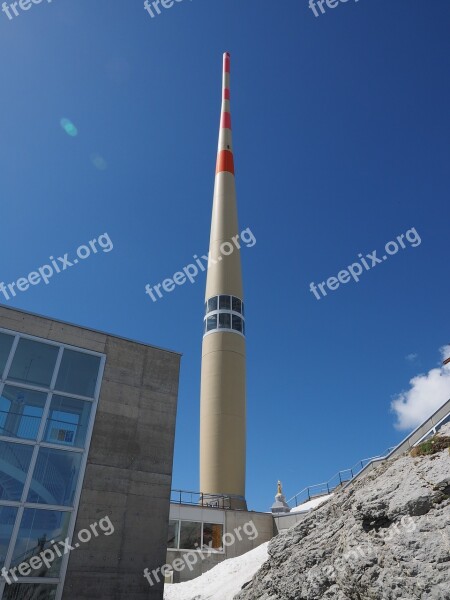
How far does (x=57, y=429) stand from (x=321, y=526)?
29.3 ft

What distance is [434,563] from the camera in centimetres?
826

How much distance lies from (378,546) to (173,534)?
17.1 m

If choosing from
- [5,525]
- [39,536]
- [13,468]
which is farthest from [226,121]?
[5,525]

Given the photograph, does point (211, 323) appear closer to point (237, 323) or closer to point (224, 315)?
point (224, 315)

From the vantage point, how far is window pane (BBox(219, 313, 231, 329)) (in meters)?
38.2

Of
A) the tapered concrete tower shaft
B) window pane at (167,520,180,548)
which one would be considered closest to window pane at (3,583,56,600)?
window pane at (167,520,180,548)

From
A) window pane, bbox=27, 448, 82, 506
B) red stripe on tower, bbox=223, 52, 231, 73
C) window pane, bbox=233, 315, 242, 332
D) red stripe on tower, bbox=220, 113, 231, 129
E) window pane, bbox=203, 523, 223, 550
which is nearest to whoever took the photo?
window pane, bbox=27, 448, 82, 506

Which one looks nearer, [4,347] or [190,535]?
[4,347]

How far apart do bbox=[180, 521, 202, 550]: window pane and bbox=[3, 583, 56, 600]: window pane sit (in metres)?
11.7

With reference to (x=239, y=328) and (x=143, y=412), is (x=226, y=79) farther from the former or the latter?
(x=143, y=412)

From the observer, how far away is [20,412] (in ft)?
48.9

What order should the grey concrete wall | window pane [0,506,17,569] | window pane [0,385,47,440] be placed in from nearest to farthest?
window pane [0,506,17,569]
window pane [0,385,47,440]
the grey concrete wall

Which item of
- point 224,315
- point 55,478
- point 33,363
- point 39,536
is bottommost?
point 39,536

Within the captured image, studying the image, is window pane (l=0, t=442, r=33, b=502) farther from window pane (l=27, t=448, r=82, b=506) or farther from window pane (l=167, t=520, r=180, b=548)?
window pane (l=167, t=520, r=180, b=548)
